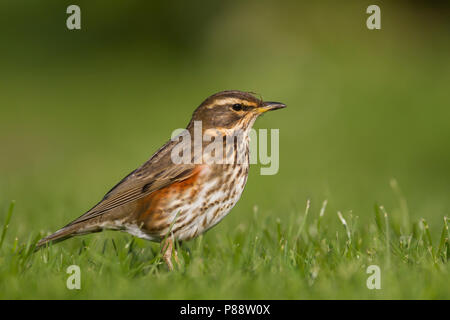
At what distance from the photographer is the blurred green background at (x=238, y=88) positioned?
10688 mm

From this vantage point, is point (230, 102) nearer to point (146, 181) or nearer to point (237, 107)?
point (237, 107)

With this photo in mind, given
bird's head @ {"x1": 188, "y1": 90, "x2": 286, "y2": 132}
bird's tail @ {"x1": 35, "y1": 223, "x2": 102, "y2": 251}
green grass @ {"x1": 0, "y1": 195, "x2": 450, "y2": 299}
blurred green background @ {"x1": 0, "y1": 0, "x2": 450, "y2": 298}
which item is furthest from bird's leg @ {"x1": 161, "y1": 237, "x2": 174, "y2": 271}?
blurred green background @ {"x1": 0, "y1": 0, "x2": 450, "y2": 298}

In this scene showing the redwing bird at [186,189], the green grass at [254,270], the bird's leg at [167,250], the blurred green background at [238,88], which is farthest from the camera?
the blurred green background at [238,88]

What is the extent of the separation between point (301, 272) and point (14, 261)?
86.1 inches

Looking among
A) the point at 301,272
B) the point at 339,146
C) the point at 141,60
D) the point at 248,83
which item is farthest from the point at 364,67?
the point at 301,272

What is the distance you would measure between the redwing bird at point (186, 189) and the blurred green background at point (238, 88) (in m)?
1.49

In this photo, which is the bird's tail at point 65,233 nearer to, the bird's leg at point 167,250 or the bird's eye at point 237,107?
the bird's leg at point 167,250

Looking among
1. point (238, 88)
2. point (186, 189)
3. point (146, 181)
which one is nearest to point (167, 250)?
point (186, 189)

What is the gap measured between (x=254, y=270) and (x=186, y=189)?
1.10 meters

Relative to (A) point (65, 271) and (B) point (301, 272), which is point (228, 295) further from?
(A) point (65, 271)

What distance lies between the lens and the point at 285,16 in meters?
20.0

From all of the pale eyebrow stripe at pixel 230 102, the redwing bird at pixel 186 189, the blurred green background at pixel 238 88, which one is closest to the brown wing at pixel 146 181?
the redwing bird at pixel 186 189
